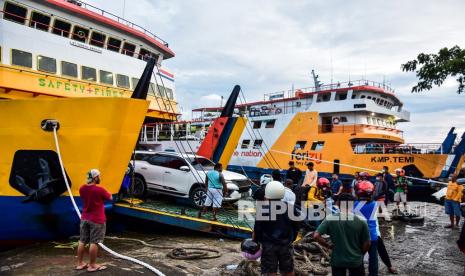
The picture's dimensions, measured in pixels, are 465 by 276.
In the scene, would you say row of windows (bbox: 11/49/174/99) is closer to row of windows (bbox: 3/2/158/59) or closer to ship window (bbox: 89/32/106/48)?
row of windows (bbox: 3/2/158/59)

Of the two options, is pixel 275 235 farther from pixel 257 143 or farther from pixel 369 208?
pixel 257 143

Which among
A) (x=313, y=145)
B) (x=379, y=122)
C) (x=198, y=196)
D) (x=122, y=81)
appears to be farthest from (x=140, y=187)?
(x=379, y=122)

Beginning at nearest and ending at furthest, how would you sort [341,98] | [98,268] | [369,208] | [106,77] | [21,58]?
1. [369,208]
2. [98,268]
3. [21,58]
4. [106,77]
5. [341,98]

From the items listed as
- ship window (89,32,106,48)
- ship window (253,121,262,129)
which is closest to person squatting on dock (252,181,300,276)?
ship window (89,32,106,48)

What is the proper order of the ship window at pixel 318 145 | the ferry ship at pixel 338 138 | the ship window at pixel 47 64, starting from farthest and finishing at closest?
the ship window at pixel 318 145 < the ferry ship at pixel 338 138 < the ship window at pixel 47 64

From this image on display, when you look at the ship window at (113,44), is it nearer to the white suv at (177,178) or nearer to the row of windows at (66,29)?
the row of windows at (66,29)

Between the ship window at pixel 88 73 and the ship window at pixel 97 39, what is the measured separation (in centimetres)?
190

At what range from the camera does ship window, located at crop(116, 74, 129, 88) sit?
39.1 feet

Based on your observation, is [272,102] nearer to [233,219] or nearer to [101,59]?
[101,59]

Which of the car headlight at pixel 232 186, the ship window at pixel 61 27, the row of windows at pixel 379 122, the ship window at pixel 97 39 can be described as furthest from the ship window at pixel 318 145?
the ship window at pixel 61 27

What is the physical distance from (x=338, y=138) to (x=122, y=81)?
11.3 metres

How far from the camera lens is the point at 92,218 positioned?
544cm

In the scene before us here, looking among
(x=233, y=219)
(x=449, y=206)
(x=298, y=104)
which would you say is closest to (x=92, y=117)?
(x=233, y=219)

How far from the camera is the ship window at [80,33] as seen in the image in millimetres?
12094
